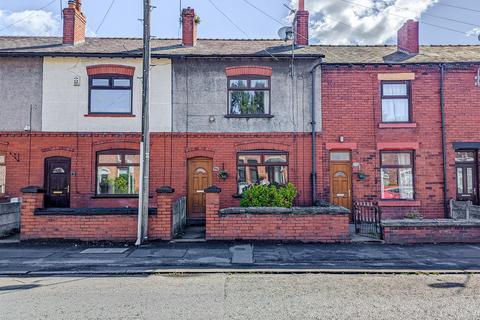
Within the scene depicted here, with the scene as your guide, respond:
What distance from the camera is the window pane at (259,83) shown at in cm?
1309

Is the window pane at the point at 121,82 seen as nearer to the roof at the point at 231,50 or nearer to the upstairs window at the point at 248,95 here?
the roof at the point at 231,50

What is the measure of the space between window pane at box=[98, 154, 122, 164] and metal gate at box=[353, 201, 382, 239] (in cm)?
853

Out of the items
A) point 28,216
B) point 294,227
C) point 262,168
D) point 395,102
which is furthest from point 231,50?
point 28,216

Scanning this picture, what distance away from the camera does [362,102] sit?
1312 centimetres

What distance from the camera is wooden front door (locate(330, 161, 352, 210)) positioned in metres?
13.0

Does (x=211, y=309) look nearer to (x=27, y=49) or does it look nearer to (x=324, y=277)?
(x=324, y=277)

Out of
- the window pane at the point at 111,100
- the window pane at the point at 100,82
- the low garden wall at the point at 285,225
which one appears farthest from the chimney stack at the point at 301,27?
the low garden wall at the point at 285,225

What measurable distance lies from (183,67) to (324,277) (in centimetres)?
926

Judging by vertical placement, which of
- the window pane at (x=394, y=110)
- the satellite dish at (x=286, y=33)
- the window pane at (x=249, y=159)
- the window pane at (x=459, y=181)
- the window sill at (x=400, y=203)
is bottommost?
the window sill at (x=400, y=203)

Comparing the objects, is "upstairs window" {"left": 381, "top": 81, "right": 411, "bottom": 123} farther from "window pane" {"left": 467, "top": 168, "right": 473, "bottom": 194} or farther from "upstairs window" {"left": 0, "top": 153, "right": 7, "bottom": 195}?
"upstairs window" {"left": 0, "top": 153, "right": 7, "bottom": 195}

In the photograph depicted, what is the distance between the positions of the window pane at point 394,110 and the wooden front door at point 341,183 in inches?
95.4

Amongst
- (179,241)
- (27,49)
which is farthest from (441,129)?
(27,49)

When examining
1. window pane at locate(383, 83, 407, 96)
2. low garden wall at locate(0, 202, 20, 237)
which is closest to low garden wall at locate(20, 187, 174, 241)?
low garden wall at locate(0, 202, 20, 237)

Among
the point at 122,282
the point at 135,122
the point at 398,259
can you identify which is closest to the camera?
the point at 122,282
